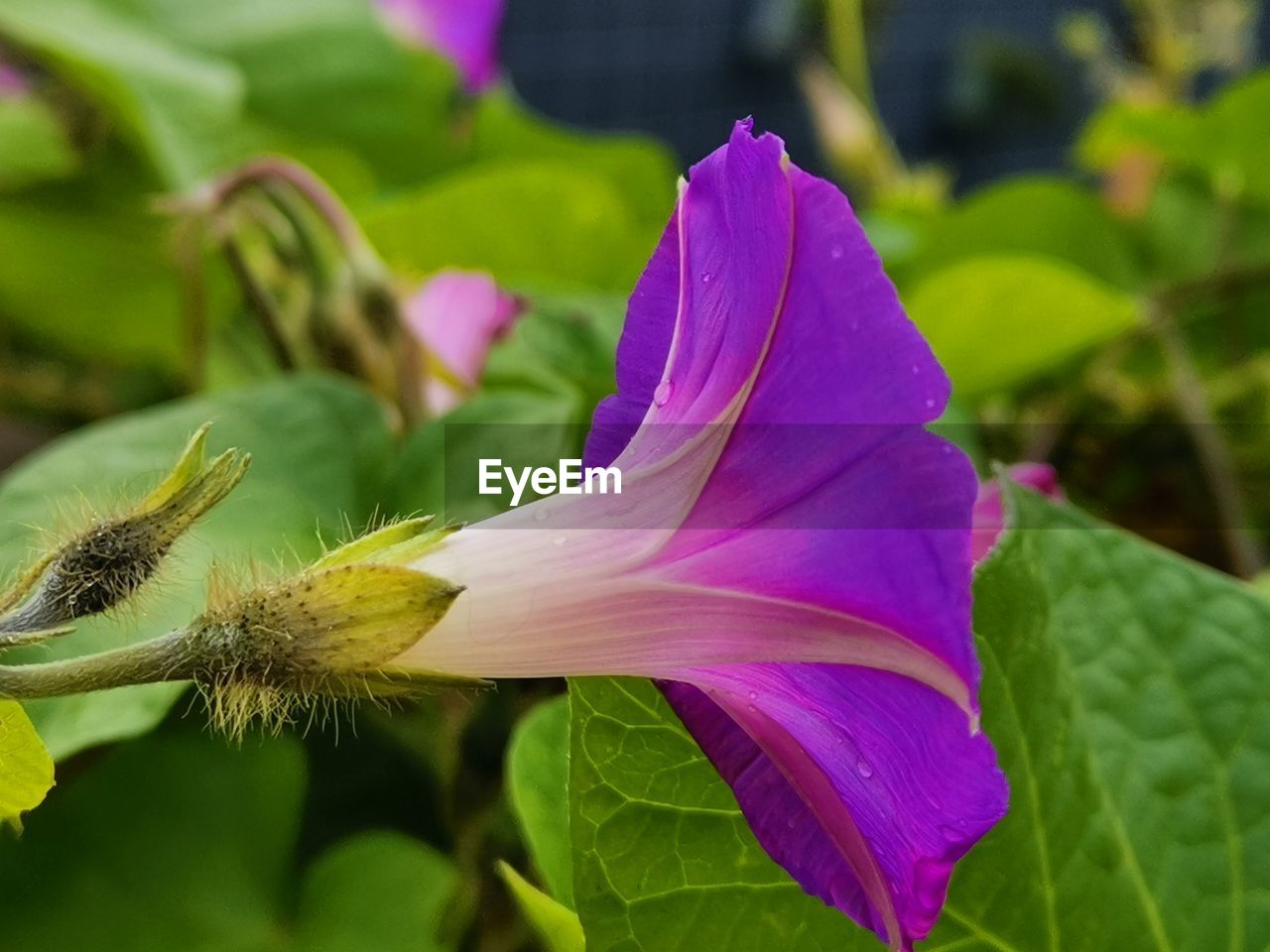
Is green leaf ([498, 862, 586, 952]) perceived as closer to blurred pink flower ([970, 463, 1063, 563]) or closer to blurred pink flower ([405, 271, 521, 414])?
blurred pink flower ([970, 463, 1063, 563])

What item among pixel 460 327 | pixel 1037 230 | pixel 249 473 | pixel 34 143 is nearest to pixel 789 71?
pixel 1037 230

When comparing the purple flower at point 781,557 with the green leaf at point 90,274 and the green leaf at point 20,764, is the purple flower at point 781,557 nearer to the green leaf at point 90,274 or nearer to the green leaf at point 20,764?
the green leaf at point 20,764

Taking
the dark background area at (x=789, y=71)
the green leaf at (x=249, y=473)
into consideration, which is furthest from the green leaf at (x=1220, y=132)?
the dark background area at (x=789, y=71)

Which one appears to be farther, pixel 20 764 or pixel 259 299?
pixel 259 299

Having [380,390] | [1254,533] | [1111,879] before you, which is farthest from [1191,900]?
[1254,533]

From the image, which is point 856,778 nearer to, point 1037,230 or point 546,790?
point 546,790

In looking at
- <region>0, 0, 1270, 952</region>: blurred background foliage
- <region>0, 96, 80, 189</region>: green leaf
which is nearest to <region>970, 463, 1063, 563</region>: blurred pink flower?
<region>0, 0, 1270, 952</region>: blurred background foliage
